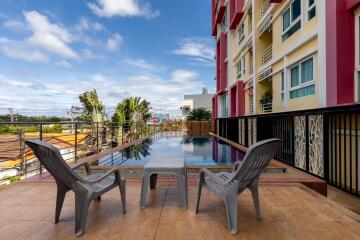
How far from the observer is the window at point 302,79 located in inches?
271

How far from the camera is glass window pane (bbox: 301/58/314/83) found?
6.89 m

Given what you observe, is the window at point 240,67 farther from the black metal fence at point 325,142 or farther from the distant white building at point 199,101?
the distant white building at point 199,101

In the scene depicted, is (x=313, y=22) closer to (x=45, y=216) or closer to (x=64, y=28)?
(x=45, y=216)

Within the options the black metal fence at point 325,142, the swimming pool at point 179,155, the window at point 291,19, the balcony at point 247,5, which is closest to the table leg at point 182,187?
the swimming pool at point 179,155

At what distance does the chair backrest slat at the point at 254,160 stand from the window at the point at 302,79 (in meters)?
5.01

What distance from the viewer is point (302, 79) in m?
7.44

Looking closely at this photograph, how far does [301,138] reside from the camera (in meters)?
5.85

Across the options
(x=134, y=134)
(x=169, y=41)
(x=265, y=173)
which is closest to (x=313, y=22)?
(x=265, y=173)

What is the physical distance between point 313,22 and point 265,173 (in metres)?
4.43

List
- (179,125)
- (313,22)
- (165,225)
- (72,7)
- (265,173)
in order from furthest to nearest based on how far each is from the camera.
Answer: (179,125)
(72,7)
(313,22)
(265,173)
(165,225)

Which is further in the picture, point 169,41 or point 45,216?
point 169,41

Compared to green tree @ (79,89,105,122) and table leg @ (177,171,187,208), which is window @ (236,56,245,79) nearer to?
green tree @ (79,89,105,122)

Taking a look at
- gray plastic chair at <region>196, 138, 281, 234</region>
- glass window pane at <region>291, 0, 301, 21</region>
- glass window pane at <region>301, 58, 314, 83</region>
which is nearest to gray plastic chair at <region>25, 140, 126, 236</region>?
gray plastic chair at <region>196, 138, 281, 234</region>

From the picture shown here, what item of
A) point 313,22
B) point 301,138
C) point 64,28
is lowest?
point 301,138
